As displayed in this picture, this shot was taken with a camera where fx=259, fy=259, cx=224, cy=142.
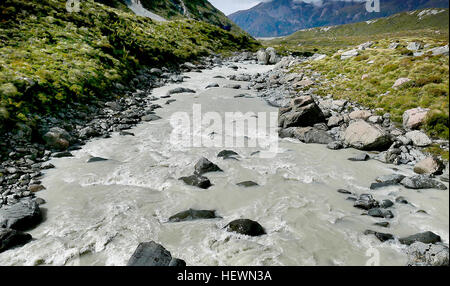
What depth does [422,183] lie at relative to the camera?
10938 millimetres

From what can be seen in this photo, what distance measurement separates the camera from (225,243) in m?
8.16

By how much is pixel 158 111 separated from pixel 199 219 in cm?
1611

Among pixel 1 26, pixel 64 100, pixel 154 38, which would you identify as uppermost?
pixel 154 38

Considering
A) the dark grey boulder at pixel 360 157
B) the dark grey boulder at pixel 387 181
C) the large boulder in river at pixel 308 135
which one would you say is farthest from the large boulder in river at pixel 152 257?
the large boulder in river at pixel 308 135

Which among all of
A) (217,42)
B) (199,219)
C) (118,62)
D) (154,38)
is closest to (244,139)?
(199,219)

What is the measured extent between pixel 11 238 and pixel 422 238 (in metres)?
12.5

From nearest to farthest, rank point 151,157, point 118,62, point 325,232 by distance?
point 325,232, point 151,157, point 118,62

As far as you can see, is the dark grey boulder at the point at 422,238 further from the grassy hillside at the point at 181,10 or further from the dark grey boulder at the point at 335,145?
the grassy hillside at the point at 181,10

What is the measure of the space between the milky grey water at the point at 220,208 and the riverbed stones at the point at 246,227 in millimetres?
215

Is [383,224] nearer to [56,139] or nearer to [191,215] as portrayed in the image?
[191,215]

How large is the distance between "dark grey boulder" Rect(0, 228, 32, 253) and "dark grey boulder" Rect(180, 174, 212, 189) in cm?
597

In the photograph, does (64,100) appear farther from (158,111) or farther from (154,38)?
(154,38)

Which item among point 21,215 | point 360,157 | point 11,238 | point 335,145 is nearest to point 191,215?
point 11,238
